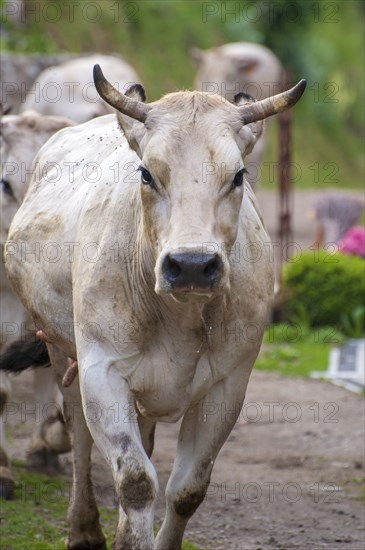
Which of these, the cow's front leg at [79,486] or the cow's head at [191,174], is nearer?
the cow's head at [191,174]

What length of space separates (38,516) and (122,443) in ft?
6.69

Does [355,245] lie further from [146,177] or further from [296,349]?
[146,177]

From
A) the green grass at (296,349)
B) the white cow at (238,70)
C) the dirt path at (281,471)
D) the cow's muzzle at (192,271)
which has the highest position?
the white cow at (238,70)

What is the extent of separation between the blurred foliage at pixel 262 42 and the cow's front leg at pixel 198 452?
56.2ft

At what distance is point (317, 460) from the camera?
28.9 ft

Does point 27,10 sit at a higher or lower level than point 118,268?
higher

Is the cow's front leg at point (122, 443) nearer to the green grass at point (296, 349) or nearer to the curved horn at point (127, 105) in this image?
the curved horn at point (127, 105)

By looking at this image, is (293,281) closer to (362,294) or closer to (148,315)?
(362,294)

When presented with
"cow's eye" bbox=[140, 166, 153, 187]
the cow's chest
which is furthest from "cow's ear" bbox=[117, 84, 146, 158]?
the cow's chest

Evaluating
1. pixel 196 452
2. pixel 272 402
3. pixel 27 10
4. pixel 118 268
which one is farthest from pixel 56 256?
pixel 27 10

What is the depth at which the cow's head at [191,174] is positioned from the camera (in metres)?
4.88

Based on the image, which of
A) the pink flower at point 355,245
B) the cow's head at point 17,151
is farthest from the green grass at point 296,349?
the cow's head at point 17,151

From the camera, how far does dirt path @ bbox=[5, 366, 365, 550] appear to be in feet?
23.1

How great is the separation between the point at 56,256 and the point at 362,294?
746 cm
